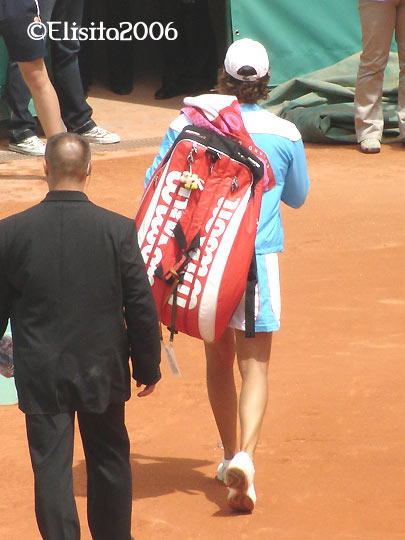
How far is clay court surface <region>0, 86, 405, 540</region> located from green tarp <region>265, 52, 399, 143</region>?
2.18 m

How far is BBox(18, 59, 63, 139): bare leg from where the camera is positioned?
25.4 feet

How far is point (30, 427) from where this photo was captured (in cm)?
324

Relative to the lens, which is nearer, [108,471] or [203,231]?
[108,471]

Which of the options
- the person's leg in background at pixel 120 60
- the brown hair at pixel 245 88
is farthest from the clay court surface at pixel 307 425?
the person's leg in background at pixel 120 60

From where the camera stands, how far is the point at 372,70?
9.17 metres

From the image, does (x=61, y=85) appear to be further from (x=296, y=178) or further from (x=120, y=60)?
(x=296, y=178)

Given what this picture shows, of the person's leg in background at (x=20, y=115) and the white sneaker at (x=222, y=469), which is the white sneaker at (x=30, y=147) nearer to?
the person's leg in background at (x=20, y=115)

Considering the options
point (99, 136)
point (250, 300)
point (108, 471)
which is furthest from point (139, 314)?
point (99, 136)

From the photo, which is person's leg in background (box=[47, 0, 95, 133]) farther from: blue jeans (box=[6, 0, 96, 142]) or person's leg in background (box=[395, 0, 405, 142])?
person's leg in background (box=[395, 0, 405, 142])

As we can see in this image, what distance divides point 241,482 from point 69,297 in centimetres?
100

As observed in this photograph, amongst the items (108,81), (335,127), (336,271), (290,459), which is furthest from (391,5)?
(290,459)

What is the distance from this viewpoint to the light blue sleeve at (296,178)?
12.8 ft

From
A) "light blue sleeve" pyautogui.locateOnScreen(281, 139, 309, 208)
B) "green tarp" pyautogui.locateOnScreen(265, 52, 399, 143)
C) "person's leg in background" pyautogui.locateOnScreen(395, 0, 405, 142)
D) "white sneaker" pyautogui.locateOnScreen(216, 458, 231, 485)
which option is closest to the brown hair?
"light blue sleeve" pyautogui.locateOnScreen(281, 139, 309, 208)

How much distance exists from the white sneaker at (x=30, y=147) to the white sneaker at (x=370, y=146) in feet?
9.28
